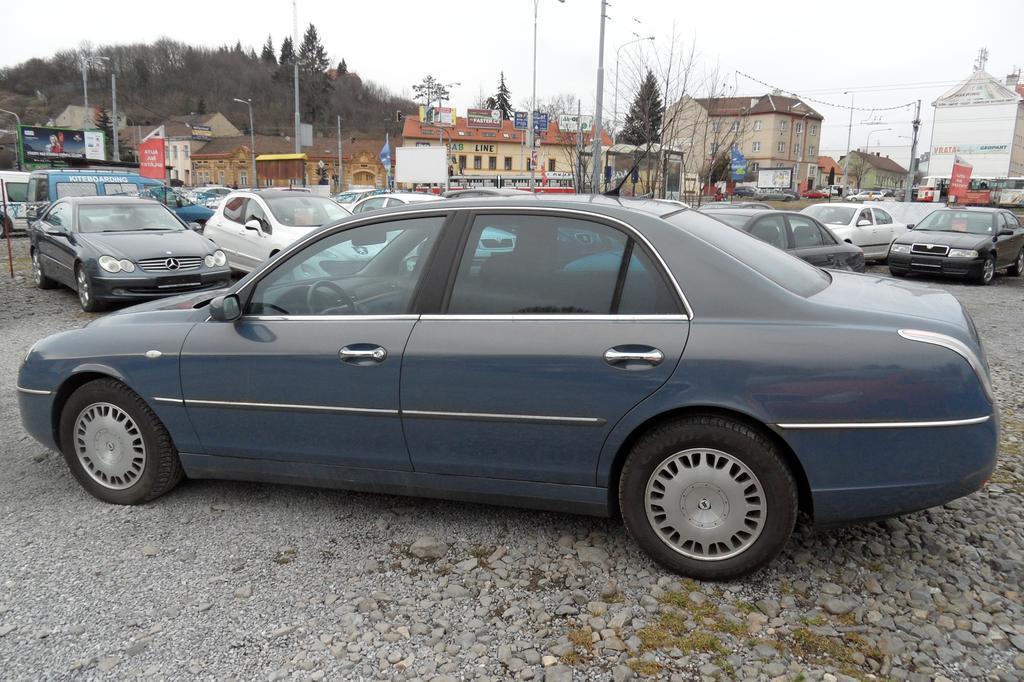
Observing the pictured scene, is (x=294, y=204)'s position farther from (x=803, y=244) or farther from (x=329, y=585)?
(x=329, y=585)

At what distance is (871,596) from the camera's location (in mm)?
3061

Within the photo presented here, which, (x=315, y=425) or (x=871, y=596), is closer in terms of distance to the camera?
(x=871, y=596)

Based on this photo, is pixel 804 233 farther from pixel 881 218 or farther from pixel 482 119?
pixel 482 119

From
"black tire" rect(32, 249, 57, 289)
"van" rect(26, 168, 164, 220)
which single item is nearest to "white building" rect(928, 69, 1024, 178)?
"van" rect(26, 168, 164, 220)

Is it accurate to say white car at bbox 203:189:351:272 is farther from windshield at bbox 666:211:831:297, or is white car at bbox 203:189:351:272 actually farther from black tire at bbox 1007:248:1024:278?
black tire at bbox 1007:248:1024:278

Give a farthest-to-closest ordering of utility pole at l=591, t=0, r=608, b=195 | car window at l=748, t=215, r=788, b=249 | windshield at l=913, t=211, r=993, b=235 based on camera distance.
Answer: utility pole at l=591, t=0, r=608, b=195
windshield at l=913, t=211, r=993, b=235
car window at l=748, t=215, r=788, b=249

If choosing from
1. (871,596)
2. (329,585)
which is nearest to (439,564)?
(329,585)

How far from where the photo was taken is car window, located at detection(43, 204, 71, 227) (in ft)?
36.4

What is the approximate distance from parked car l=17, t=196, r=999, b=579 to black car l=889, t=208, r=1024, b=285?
1249 cm

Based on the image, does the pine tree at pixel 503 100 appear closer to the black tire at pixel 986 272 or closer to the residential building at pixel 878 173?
the residential building at pixel 878 173

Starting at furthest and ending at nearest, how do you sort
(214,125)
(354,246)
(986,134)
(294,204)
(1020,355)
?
1. (214,125)
2. (986,134)
3. (294,204)
4. (1020,355)
5. (354,246)

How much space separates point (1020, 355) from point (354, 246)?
7.22 meters

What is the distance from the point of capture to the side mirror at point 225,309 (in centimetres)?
365

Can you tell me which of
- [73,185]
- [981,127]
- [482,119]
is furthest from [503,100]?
[73,185]
